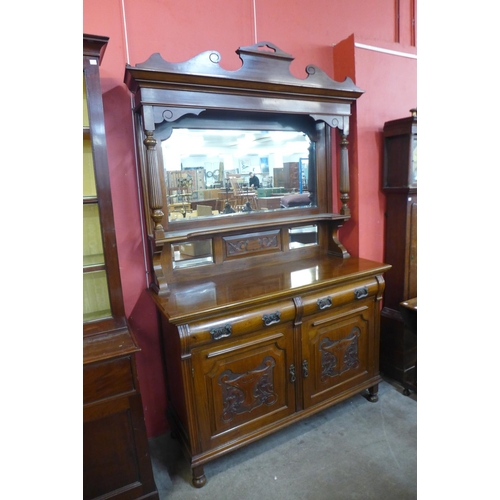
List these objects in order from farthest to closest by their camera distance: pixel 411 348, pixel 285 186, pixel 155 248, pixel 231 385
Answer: pixel 411 348, pixel 285 186, pixel 155 248, pixel 231 385

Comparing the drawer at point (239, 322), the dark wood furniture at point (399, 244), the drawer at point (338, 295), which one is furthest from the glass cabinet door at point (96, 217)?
the dark wood furniture at point (399, 244)

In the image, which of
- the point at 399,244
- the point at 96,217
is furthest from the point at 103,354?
the point at 399,244

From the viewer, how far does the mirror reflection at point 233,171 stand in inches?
75.4

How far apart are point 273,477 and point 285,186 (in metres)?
1.66

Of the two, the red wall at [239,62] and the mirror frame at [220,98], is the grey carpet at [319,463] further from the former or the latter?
the mirror frame at [220,98]

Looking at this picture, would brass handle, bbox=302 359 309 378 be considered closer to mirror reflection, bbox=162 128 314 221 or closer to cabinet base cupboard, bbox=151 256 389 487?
cabinet base cupboard, bbox=151 256 389 487

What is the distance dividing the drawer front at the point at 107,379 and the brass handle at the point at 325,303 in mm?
998

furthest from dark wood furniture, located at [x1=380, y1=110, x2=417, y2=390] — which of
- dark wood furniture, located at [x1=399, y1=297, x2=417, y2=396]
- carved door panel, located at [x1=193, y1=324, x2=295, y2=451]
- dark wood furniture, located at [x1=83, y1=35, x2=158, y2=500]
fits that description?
dark wood furniture, located at [x1=83, y1=35, x2=158, y2=500]

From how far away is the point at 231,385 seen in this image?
1.71m

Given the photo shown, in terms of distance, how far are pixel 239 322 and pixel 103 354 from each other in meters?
0.60

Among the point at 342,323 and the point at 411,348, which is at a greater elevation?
the point at 342,323
